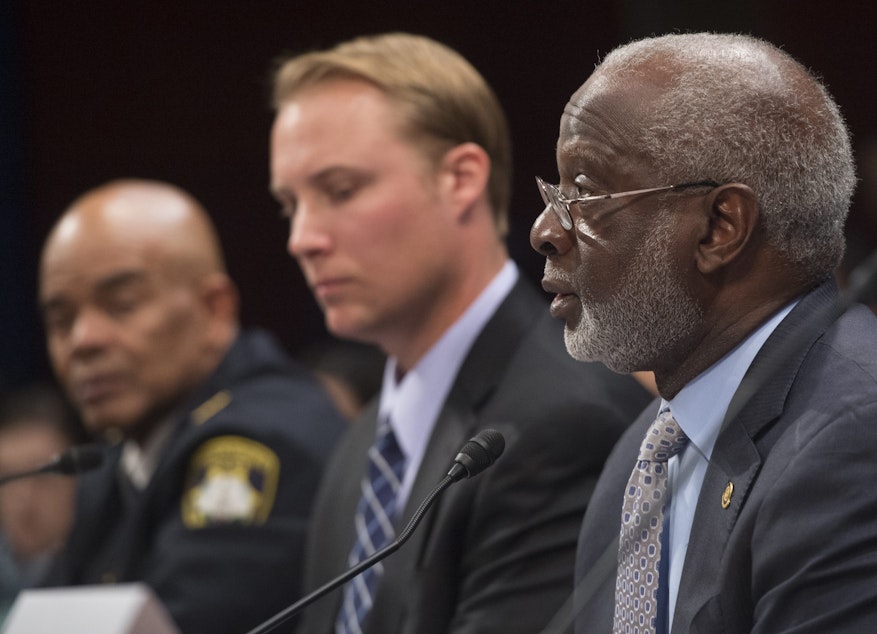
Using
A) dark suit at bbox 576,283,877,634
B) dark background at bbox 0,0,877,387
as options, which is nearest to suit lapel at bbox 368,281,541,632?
dark suit at bbox 576,283,877,634

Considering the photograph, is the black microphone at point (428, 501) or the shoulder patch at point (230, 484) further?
the shoulder patch at point (230, 484)

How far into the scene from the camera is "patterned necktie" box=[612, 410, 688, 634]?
1556 millimetres

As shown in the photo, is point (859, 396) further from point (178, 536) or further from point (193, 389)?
point (193, 389)

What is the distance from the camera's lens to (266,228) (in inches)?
208

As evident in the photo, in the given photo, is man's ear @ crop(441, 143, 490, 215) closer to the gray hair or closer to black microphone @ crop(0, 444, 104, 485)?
black microphone @ crop(0, 444, 104, 485)

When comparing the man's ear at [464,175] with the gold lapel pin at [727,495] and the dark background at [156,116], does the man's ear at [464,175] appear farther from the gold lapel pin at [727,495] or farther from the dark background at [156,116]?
the dark background at [156,116]

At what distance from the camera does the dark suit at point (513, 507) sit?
2.04 meters

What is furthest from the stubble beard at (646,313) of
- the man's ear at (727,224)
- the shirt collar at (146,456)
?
the shirt collar at (146,456)

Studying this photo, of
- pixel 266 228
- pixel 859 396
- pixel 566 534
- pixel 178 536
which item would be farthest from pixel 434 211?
pixel 266 228

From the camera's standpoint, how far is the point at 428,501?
1.61 metres

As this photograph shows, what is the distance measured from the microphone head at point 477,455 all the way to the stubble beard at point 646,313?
0.17 meters

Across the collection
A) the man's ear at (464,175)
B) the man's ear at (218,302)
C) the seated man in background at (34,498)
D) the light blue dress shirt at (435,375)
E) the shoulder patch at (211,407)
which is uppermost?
the man's ear at (464,175)

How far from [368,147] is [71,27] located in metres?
3.21

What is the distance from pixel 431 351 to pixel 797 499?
1.09 meters
